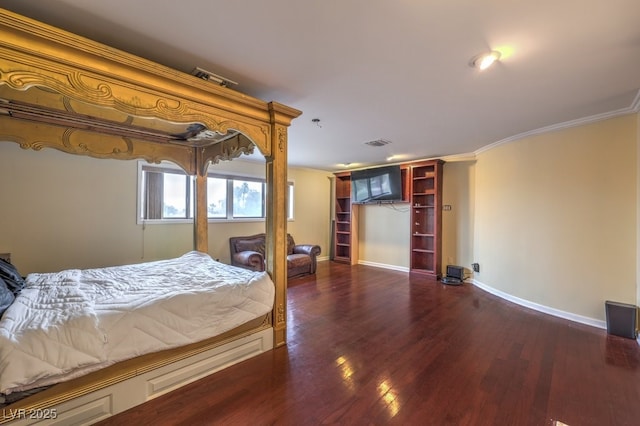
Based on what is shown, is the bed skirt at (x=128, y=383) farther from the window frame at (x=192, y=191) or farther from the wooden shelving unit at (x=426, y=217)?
the wooden shelving unit at (x=426, y=217)

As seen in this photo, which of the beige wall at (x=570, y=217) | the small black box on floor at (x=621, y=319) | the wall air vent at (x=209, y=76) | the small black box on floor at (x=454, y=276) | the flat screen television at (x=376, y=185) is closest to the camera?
the wall air vent at (x=209, y=76)

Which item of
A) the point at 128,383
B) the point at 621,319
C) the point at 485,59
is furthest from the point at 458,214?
the point at 128,383

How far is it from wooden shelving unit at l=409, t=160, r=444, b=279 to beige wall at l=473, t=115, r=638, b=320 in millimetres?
1143

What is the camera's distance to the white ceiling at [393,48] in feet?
4.91

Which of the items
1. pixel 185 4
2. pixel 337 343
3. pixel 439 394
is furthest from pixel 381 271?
pixel 185 4

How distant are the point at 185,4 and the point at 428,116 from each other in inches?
104

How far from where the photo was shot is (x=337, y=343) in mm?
2672

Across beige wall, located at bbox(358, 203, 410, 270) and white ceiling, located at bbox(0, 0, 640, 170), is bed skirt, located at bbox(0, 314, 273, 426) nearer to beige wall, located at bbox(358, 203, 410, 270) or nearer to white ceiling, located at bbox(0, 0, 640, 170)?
white ceiling, located at bbox(0, 0, 640, 170)

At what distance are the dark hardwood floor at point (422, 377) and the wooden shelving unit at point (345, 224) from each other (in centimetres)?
335

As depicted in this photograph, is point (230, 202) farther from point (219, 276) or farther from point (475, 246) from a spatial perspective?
point (475, 246)

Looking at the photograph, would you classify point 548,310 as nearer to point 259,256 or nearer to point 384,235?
point 384,235

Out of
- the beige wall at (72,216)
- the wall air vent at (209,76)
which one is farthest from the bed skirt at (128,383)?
the beige wall at (72,216)

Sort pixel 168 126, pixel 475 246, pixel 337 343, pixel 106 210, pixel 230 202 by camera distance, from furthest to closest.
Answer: pixel 230 202, pixel 475 246, pixel 106 210, pixel 168 126, pixel 337 343

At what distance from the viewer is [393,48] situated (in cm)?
185
